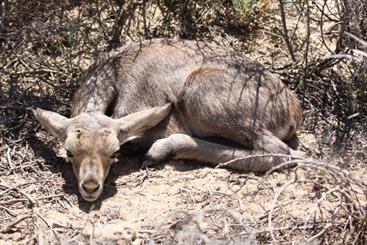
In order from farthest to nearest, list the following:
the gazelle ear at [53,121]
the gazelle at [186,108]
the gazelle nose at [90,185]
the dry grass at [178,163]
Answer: the gazelle at [186,108] < the gazelle ear at [53,121] < the gazelle nose at [90,185] < the dry grass at [178,163]

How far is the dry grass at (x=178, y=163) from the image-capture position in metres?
6.83

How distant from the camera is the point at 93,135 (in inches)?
297

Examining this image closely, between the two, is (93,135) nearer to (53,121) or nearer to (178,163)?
(53,121)

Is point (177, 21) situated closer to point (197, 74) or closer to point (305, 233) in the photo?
point (197, 74)

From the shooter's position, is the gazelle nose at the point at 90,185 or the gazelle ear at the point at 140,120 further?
the gazelle ear at the point at 140,120

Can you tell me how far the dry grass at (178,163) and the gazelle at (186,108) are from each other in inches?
9.4

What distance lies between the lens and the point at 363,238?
6.60 m

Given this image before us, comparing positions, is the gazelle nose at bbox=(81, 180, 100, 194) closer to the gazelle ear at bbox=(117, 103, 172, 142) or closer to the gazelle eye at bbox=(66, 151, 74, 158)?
the gazelle eye at bbox=(66, 151, 74, 158)

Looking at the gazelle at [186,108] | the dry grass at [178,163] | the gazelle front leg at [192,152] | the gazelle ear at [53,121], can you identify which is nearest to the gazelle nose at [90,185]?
the dry grass at [178,163]

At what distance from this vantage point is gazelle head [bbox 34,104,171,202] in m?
7.32

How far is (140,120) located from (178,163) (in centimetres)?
58

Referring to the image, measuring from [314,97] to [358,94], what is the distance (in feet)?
2.34

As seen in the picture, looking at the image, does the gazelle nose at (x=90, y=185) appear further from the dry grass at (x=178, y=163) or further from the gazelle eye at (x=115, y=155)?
the gazelle eye at (x=115, y=155)

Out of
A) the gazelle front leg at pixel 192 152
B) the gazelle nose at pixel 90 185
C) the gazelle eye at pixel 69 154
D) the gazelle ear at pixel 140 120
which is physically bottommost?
the gazelle nose at pixel 90 185
